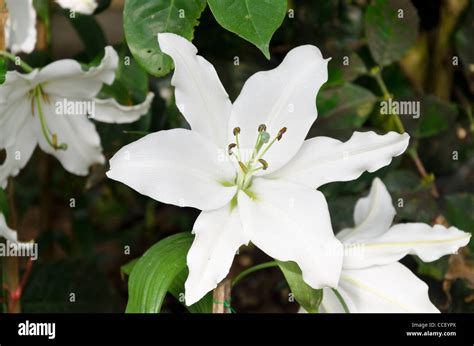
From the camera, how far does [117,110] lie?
35.9 inches

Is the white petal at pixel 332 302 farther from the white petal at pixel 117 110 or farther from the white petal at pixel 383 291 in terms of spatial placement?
the white petal at pixel 117 110

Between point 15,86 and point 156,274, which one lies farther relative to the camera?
point 15,86

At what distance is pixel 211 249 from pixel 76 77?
29 centimetres

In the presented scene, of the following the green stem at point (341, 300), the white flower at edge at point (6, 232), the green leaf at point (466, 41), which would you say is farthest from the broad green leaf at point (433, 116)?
the white flower at edge at point (6, 232)

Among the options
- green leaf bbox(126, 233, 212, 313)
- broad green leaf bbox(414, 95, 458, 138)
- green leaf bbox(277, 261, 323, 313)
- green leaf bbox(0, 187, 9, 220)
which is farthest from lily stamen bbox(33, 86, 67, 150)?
broad green leaf bbox(414, 95, 458, 138)

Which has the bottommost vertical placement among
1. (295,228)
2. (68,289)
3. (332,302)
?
(68,289)

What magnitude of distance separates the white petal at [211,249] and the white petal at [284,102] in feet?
0.22

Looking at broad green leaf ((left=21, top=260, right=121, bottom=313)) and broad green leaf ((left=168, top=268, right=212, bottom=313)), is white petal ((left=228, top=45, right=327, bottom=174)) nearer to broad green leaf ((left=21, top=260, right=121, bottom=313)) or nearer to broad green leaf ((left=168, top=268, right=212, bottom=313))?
broad green leaf ((left=168, top=268, right=212, bottom=313))

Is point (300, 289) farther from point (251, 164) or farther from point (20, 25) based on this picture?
point (20, 25)

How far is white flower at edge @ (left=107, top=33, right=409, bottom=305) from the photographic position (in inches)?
27.1

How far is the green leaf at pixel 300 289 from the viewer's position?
2.36 ft

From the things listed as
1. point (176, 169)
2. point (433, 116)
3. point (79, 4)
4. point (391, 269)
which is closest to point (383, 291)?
point (391, 269)

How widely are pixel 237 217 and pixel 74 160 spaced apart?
32 cm

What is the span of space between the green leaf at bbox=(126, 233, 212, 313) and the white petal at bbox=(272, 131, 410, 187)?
0.13 meters
